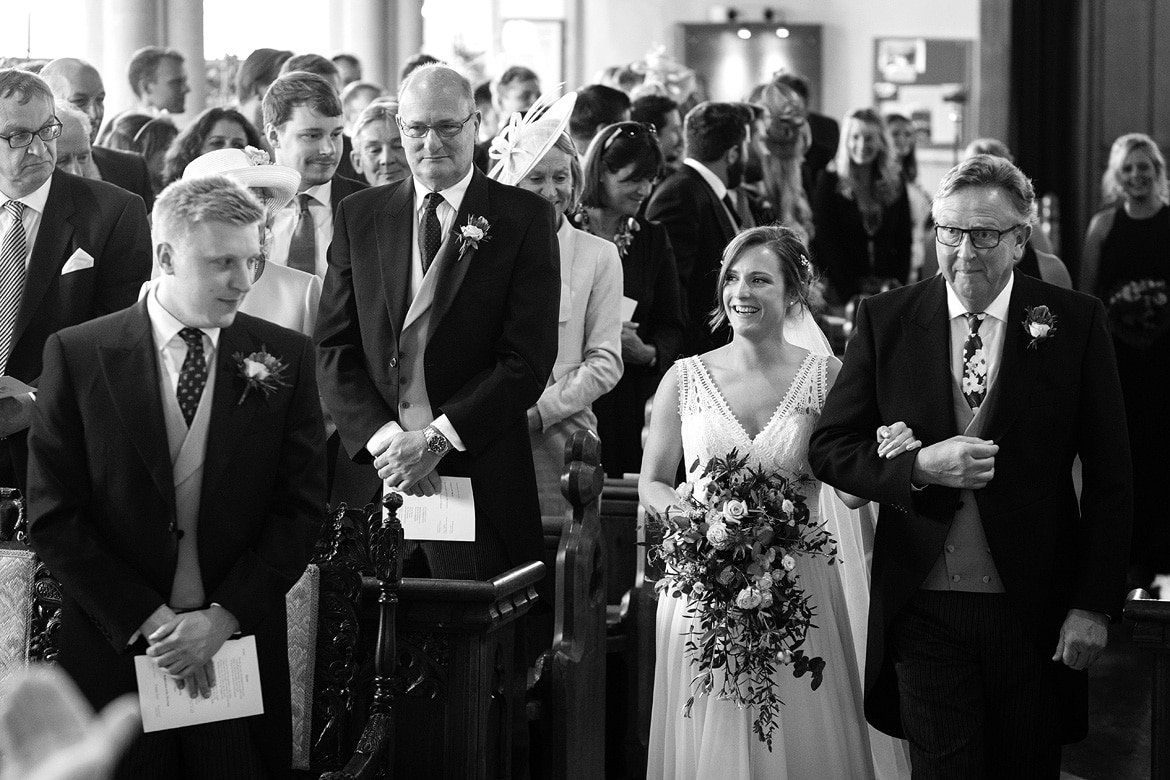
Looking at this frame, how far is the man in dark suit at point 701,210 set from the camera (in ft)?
21.1

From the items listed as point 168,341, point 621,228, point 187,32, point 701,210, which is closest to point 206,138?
point 621,228

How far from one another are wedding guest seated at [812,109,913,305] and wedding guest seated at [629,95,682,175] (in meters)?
1.32

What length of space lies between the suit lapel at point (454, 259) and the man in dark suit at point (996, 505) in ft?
4.03

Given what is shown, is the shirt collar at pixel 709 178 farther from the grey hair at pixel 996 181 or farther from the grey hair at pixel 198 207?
the grey hair at pixel 198 207

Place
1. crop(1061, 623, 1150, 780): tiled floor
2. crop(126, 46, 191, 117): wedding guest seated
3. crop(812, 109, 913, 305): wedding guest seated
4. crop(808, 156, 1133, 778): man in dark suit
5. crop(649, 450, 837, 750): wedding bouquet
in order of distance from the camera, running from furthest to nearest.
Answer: crop(812, 109, 913, 305): wedding guest seated
crop(126, 46, 191, 117): wedding guest seated
crop(1061, 623, 1150, 780): tiled floor
crop(649, 450, 837, 750): wedding bouquet
crop(808, 156, 1133, 778): man in dark suit

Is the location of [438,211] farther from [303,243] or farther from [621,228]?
[621,228]

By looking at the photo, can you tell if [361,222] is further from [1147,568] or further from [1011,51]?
[1011,51]

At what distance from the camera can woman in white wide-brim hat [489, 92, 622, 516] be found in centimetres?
507

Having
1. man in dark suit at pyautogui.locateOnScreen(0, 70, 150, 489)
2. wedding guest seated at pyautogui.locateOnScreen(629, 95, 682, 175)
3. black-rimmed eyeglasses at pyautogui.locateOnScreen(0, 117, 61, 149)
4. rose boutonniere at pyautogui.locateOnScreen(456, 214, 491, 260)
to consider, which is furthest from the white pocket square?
wedding guest seated at pyautogui.locateOnScreen(629, 95, 682, 175)

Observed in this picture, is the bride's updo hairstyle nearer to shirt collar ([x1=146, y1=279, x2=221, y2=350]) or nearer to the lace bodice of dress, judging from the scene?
the lace bodice of dress

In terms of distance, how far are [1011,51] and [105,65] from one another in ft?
21.5

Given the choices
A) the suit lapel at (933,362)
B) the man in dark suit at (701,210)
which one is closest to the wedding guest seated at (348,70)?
the man in dark suit at (701,210)

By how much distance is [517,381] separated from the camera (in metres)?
4.21

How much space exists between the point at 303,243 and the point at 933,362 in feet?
7.46
